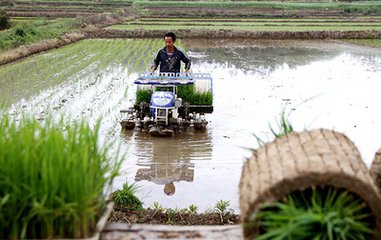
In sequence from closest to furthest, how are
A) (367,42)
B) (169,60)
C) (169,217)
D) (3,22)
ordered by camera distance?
(169,217)
(169,60)
(367,42)
(3,22)

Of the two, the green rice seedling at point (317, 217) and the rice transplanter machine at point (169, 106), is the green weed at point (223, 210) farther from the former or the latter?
the rice transplanter machine at point (169, 106)

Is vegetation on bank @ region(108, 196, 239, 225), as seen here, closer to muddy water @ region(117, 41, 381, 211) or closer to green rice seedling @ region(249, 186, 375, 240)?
muddy water @ region(117, 41, 381, 211)

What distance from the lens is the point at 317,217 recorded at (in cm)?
235

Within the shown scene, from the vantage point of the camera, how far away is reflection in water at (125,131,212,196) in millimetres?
6742

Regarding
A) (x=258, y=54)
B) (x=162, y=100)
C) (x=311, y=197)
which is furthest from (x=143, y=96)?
(x=258, y=54)

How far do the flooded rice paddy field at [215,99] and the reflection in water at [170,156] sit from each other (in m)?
0.01

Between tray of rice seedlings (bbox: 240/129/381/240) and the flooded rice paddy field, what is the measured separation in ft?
2.27

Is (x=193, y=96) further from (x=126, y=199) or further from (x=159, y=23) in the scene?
(x=159, y=23)

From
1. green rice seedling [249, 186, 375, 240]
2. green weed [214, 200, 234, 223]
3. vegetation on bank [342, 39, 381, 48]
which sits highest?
vegetation on bank [342, 39, 381, 48]

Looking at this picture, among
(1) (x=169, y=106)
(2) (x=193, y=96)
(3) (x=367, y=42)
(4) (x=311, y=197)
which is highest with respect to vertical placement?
(3) (x=367, y=42)

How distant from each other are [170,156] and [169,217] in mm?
2892

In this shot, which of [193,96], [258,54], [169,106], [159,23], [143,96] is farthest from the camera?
[159,23]

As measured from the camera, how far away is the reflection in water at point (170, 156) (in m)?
6.74

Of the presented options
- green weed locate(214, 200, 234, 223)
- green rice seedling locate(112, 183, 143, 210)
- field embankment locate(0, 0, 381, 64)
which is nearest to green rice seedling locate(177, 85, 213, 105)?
green weed locate(214, 200, 234, 223)
